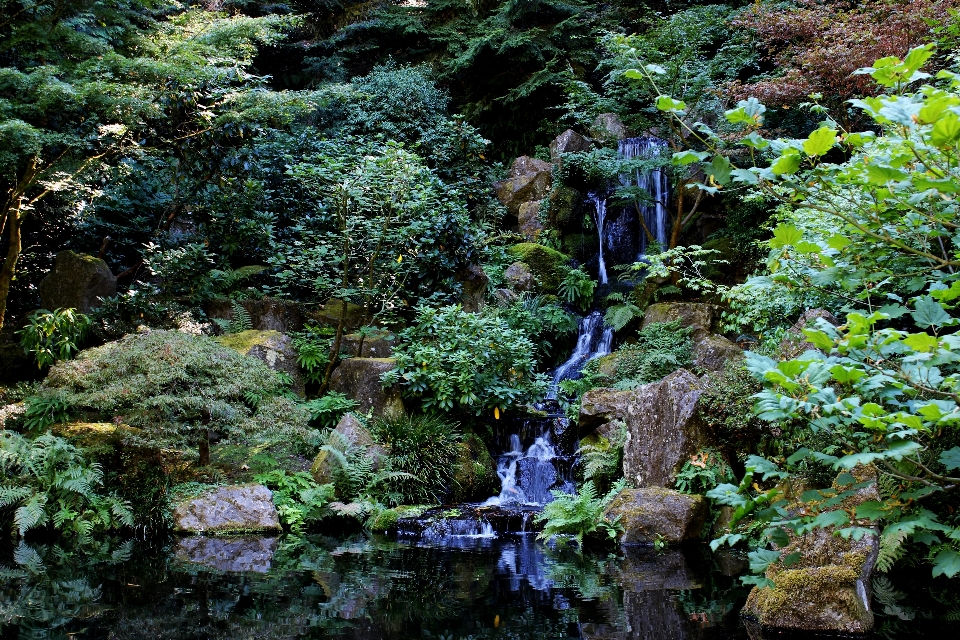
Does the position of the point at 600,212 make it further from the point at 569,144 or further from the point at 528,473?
the point at 528,473

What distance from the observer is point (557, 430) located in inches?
392

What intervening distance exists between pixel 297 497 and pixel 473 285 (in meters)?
5.46

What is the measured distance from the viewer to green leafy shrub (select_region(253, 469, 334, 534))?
7.64 metres

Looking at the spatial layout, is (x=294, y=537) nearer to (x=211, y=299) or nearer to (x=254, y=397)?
(x=254, y=397)

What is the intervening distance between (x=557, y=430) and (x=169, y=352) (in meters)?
5.45

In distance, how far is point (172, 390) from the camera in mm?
7324

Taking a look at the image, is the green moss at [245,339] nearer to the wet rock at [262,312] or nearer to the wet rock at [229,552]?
the wet rock at [262,312]

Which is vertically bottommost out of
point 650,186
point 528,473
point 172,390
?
point 528,473

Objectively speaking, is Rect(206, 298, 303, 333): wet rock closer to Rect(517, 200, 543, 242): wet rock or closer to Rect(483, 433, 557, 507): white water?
Rect(483, 433, 557, 507): white water

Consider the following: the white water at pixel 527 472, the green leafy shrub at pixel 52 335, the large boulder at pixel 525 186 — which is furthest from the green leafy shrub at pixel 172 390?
the large boulder at pixel 525 186

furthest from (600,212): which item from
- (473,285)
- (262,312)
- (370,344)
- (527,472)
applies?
(262,312)

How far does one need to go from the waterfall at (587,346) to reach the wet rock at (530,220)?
2583 mm

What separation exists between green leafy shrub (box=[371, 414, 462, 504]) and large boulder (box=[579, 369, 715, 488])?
2379mm

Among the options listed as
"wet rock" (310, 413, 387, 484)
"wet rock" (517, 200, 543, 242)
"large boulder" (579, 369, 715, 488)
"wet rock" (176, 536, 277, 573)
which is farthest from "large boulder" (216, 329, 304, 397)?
"wet rock" (517, 200, 543, 242)
